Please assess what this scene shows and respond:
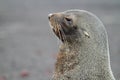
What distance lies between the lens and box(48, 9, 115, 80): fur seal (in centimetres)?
599

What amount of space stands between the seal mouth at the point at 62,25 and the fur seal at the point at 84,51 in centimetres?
1

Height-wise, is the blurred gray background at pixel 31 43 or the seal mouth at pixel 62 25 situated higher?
the seal mouth at pixel 62 25

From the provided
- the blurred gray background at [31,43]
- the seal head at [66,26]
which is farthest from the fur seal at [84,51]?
the blurred gray background at [31,43]

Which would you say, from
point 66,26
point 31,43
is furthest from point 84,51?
point 31,43

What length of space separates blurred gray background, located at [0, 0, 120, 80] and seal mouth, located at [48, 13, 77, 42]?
11.7 inches

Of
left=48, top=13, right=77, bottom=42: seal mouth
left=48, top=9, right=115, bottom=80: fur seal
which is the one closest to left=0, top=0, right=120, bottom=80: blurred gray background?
left=48, top=13, right=77, bottom=42: seal mouth

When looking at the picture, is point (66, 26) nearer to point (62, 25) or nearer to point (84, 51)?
point (62, 25)

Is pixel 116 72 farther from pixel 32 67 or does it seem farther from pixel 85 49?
pixel 85 49

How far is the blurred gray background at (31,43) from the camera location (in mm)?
11902

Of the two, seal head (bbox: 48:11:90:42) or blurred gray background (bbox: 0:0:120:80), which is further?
blurred gray background (bbox: 0:0:120:80)

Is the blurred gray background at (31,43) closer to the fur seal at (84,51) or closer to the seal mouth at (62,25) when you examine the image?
the seal mouth at (62,25)

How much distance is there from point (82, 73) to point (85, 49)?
0.30m

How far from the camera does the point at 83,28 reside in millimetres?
6059

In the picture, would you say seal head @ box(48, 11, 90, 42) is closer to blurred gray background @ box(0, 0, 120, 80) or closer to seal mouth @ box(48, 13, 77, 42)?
seal mouth @ box(48, 13, 77, 42)
